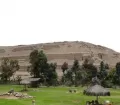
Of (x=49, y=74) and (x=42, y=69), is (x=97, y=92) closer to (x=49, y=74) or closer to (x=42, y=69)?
(x=42, y=69)

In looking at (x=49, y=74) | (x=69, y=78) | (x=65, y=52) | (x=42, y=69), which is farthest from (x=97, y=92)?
(x=65, y=52)

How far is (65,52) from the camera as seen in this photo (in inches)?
6594

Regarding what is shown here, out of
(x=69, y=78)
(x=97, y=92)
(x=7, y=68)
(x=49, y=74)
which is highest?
(x=7, y=68)

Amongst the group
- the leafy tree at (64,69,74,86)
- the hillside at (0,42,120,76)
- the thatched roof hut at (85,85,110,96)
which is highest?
the hillside at (0,42,120,76)

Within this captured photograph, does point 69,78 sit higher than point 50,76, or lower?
lower

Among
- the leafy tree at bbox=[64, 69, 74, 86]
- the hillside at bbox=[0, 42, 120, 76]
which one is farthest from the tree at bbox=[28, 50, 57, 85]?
the hillside at bbox=[0, 42, 120, 76]

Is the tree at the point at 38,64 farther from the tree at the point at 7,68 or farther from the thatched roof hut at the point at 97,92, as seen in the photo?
the thatched roof hut at the point at 97,92

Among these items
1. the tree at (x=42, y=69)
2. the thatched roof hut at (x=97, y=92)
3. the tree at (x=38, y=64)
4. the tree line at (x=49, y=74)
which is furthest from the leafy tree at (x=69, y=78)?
the thatched roof hut at (x=97, y=92)

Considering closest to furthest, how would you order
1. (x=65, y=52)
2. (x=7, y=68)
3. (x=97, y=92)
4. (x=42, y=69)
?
(x=97, y=92) < (x=42, y=69) < (x=7, y=68) < (x=65, y=52)

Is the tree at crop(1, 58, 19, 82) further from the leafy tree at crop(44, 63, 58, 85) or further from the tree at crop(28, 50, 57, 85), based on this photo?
the leafy tree at crop(44, 63, 58, 85)

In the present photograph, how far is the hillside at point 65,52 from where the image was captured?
520ft

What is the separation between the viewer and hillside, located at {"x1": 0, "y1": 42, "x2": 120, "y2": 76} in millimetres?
158425

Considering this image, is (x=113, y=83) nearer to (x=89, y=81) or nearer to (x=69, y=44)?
(x=89, y=81)

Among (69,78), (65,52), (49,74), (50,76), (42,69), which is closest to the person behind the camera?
(42,69)
